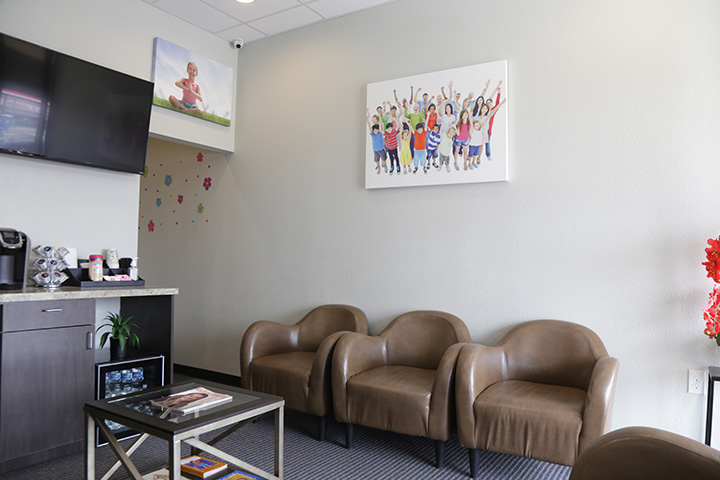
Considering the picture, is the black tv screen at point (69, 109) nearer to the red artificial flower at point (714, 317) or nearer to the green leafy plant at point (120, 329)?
the green leafy plant at point (120, 329)

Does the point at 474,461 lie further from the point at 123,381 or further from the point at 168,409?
the point at 123,381

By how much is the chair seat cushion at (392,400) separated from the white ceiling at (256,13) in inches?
110

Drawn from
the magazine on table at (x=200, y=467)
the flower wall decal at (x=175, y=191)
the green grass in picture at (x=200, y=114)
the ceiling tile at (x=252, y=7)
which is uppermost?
the ceiling tile at (x=252, y=7)

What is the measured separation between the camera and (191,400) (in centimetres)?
238

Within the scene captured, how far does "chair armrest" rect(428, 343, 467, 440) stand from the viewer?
286cm

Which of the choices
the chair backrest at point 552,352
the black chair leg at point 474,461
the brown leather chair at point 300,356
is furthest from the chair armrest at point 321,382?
the chair backrest at point 552,352

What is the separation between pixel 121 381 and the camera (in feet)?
11.1

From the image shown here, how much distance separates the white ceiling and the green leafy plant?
7.97 feet

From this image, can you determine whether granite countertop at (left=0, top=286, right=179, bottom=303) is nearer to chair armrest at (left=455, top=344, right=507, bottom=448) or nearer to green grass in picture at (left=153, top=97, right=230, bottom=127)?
green grass in picture at (left=153, top=97, right=230, bottom=127)

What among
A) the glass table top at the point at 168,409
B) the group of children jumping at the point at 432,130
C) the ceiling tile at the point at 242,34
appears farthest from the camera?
the ceiling tile at the point at 242,34

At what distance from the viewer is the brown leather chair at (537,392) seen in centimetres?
250

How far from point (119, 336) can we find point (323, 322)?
144 centimetres

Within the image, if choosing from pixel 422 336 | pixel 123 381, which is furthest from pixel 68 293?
pixel 422 336

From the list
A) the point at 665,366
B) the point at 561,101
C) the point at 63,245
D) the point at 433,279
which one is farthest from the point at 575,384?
the point at 63,245
